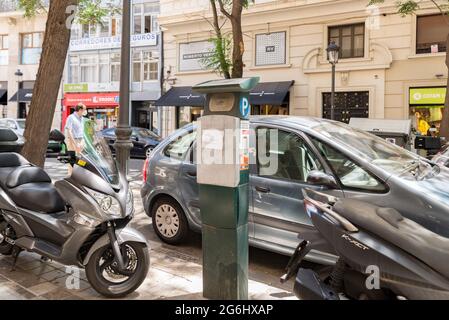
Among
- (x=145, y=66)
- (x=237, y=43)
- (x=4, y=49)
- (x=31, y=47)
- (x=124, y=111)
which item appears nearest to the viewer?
(x=124, y=111)

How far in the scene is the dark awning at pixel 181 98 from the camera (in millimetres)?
17781

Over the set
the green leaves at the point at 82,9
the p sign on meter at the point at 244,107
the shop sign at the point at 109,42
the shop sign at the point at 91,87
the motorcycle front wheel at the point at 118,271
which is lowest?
the motorcycle front wheel at the point at 118,271

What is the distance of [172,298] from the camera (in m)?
3.36

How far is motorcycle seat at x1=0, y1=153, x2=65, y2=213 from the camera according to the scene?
3701 mm

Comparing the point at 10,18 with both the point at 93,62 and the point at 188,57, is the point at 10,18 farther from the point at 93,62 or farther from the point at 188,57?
the point at 188,57

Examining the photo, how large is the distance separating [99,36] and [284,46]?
11500 mm

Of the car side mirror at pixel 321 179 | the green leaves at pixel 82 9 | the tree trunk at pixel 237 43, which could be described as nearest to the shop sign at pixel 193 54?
the green leaves at pixel 82 9

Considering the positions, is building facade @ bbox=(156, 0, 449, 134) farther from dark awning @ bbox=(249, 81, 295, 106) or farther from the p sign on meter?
the p sign on meter

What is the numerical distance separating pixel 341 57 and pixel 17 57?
66.3ft

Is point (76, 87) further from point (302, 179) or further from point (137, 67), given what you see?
point (302, 179)

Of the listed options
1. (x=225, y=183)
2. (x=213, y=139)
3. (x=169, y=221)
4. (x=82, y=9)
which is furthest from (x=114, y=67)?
(x=225, y=183)

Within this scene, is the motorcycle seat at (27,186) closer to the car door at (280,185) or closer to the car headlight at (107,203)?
the car headlight at (107,203)

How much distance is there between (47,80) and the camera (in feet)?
18.1

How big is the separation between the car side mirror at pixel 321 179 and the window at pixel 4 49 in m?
27.8
